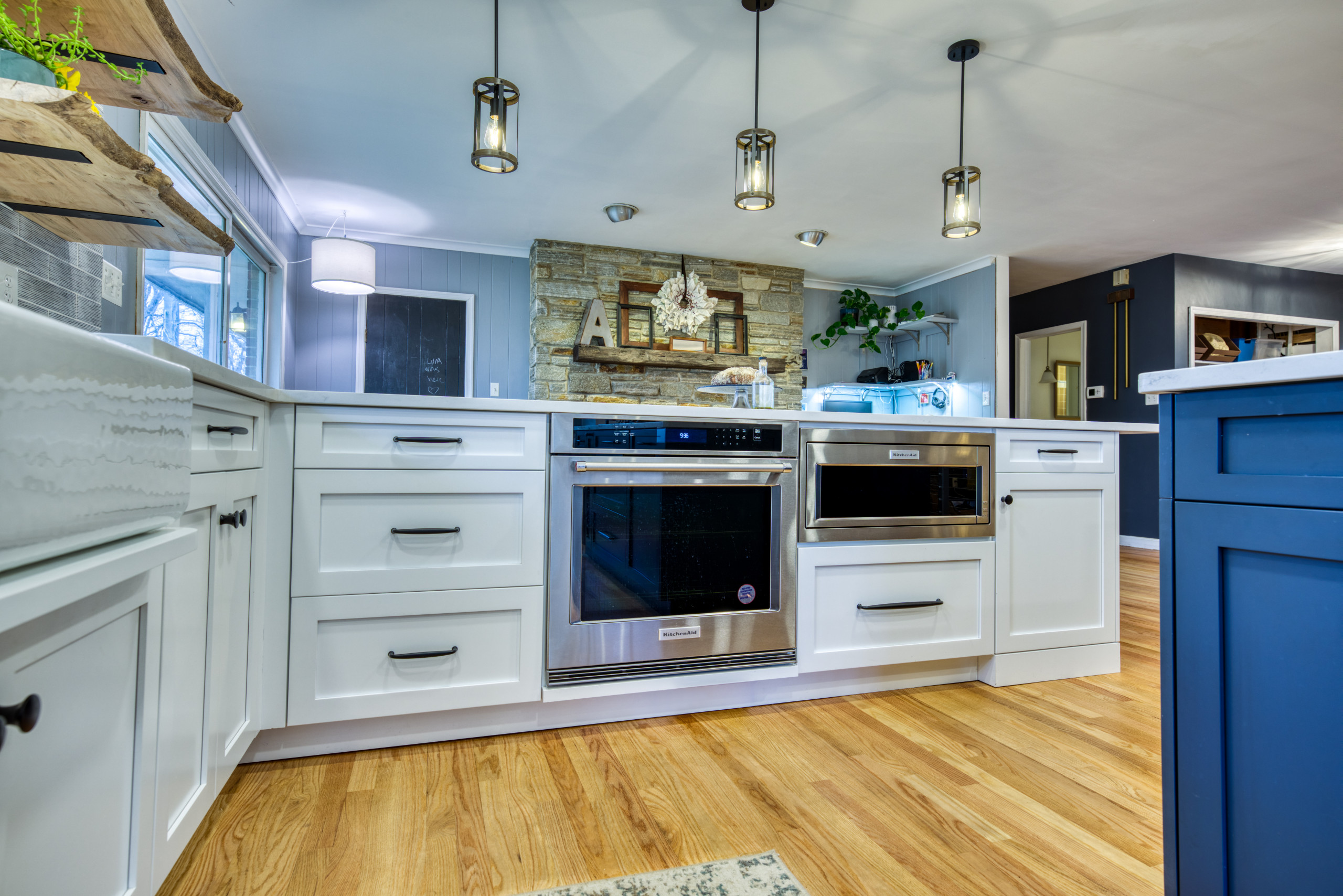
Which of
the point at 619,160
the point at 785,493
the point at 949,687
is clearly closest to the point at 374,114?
the point at 619,160

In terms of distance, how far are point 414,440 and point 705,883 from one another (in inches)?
45.6

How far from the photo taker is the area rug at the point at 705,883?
1126mm

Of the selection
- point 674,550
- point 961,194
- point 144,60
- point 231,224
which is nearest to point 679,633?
point 674,550

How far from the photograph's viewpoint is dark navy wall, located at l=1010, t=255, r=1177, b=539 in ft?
17.4

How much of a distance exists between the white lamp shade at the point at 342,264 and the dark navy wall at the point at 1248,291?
5712mm

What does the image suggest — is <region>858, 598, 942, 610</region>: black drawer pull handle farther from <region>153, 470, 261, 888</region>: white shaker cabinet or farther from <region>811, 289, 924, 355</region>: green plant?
<region>811, 289, 924, 355</region>: green plant

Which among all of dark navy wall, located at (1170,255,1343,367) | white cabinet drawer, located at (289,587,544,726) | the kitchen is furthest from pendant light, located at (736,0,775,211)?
dark navy wall, located at (1170,255,1343,367)

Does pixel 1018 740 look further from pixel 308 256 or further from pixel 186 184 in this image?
pixel 308 256

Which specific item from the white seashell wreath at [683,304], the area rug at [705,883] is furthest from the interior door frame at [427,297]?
the area rug at [705,883]

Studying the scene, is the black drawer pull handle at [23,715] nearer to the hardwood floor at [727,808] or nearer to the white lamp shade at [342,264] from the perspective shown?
the hardwood floor at [727,808]

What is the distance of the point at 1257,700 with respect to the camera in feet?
2.51

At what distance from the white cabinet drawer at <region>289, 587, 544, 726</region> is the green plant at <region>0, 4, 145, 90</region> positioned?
108cm

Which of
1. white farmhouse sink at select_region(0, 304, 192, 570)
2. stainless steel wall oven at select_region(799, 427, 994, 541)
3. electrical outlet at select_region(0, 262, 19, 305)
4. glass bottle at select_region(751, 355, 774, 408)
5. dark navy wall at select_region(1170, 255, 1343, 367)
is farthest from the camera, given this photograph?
dark navy wall at select_region(1170, 255, 1343, 367)

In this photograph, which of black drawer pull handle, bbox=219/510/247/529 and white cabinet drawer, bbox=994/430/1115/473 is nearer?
black drawer pull handle, bbox=219/510/247/529
